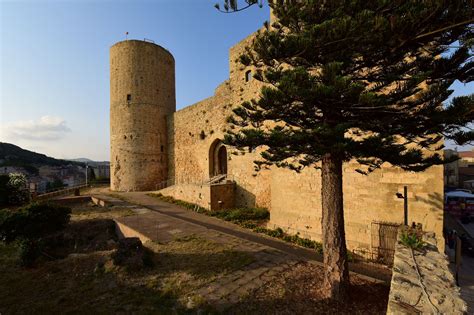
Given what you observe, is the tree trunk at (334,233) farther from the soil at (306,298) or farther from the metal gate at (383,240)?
the metal gate at (383,240)

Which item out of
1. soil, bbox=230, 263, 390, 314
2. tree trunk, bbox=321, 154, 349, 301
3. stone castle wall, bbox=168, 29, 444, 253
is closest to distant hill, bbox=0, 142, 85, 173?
stone castle wall, bbox=168, 29, 444, 253

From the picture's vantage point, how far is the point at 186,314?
3.36 m

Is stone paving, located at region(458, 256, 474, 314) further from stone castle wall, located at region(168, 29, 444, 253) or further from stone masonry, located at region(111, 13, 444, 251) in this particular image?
stone castle wall, located at region(168, 29, 444, 253)

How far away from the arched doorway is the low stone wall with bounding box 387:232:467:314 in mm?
13607

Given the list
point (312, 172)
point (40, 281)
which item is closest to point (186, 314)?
point (40, 281)

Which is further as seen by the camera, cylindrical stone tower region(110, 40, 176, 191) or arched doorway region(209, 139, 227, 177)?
cylindrical stone tower region(110, 40, 176, 191)

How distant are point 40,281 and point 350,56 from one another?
7.68 m

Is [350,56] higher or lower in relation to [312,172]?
higher

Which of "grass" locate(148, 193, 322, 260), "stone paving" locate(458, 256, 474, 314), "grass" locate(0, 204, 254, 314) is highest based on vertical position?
"grass" locate(0, 204, 254, 314)

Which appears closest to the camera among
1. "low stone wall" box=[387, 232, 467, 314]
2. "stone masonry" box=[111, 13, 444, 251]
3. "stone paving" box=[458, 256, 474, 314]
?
"low stone wall" box=[387, 232, 467, 314]

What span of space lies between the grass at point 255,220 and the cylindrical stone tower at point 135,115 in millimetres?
7434

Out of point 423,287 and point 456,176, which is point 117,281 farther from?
point 456,176

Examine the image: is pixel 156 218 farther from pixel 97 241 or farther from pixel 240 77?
pixel 240 77

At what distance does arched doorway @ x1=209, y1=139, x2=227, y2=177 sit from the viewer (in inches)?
630
